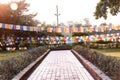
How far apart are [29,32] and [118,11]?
16180 millimetres

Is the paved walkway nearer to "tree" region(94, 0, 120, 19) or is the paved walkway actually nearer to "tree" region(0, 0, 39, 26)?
"tree" region(94, 0, 120, 19)

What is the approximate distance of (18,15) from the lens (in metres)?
50.3

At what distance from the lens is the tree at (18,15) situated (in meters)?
48.5

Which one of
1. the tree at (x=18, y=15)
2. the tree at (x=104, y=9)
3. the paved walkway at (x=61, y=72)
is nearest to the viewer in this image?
the paved walkway at (x=61, y=72)

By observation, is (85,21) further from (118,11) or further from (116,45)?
(118,11)

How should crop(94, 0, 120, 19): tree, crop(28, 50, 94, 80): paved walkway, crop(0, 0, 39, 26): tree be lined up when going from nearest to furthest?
crop(28, 50, 94, 80): paved walkway, crop(94, 0, 120, 19): tree, crop(0, 0, 39, 26): tree

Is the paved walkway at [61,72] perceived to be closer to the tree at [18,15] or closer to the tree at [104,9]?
the tree at [104,9]

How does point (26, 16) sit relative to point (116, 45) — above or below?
above

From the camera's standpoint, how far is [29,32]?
173 feet

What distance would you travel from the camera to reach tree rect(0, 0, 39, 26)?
48469 mm

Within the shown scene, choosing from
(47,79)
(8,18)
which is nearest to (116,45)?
(8,18)

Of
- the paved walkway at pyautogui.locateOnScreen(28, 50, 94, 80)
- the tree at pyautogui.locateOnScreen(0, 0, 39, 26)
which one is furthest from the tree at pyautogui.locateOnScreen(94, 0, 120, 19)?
the paved walkway at pyautogui.locateOnScreen(28, 50, 94, 80)

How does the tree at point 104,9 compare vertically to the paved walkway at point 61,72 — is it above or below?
above

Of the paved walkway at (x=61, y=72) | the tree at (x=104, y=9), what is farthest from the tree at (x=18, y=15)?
the paved walkway at (x=61, y=72)
